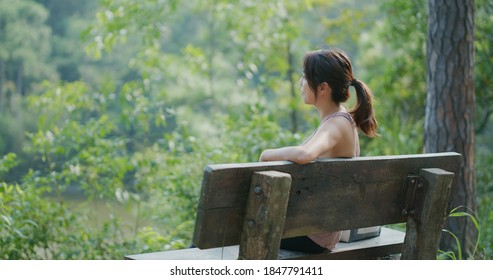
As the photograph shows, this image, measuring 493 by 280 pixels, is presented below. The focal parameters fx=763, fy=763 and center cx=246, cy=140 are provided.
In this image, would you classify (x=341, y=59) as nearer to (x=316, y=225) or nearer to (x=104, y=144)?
(x=316, y=225)

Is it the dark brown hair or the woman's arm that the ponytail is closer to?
the dark brown hair

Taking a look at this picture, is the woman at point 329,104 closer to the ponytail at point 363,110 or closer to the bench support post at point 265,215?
the ponytail at point 363,110

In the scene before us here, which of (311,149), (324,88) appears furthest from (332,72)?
(311,149)

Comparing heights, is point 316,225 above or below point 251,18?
below

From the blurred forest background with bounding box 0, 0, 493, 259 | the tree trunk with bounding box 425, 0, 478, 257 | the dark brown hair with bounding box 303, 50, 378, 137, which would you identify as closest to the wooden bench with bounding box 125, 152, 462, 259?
the dark brown hair with bounding box 303, 50, 378, 137

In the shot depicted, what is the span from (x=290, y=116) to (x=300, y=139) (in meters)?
3.92

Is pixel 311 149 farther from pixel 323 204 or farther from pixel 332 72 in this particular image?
pixel 332 72

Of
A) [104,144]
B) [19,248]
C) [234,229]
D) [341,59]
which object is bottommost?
[19,248]

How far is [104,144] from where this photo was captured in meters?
5.57

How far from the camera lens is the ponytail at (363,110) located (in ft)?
9.80

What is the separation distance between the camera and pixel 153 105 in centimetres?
607
